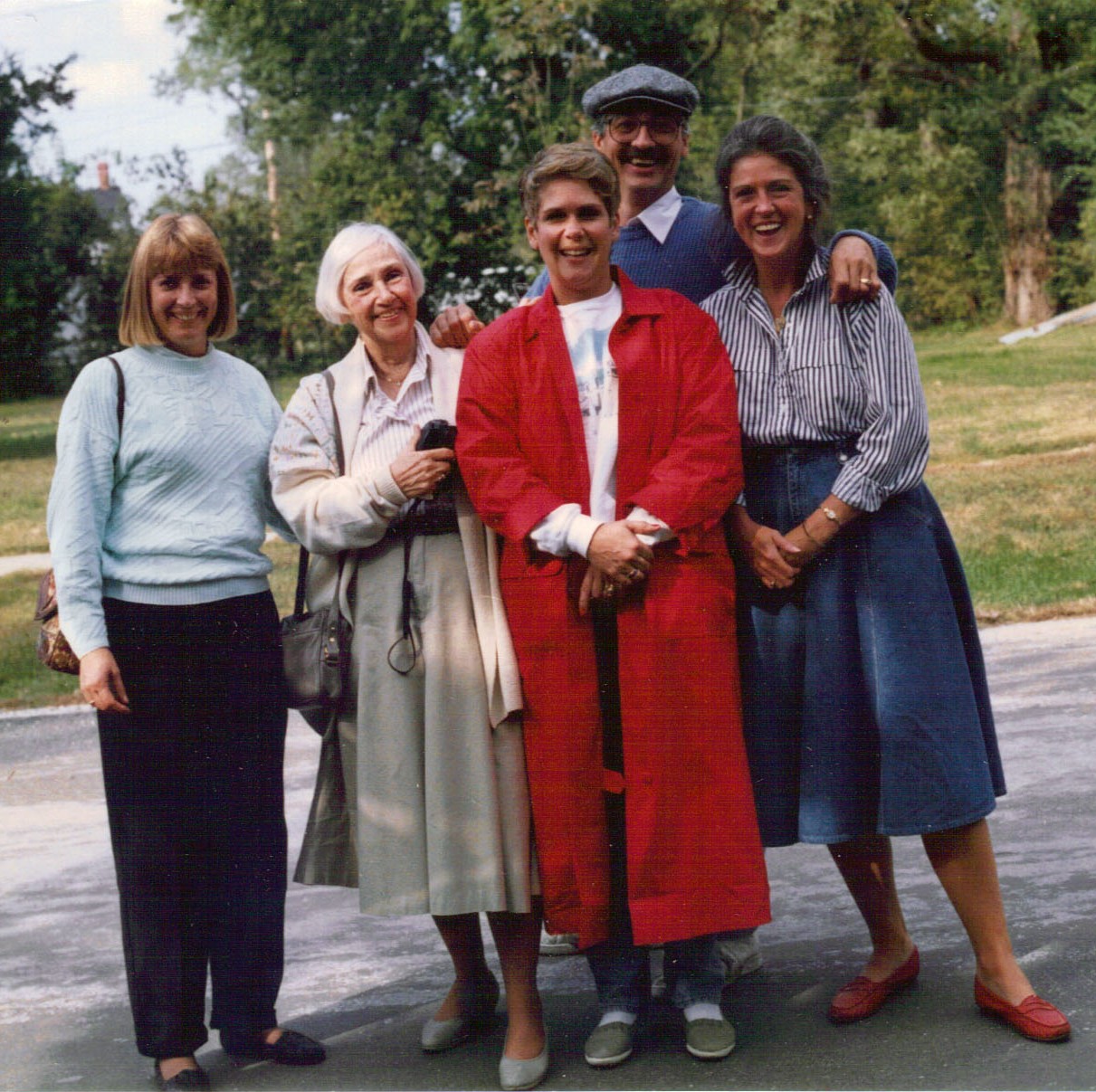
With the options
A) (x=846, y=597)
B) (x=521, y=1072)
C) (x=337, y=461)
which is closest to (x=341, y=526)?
(x=337, y=461)

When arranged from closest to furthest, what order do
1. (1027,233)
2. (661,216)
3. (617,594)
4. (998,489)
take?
(617,594) < (661,216) < (998,489) < (1027,233)

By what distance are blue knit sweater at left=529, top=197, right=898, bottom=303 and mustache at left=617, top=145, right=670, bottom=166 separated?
13cm

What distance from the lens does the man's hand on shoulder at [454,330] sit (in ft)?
13.3

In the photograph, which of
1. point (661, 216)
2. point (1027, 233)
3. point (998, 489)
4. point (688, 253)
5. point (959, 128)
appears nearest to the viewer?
point (688, 253)

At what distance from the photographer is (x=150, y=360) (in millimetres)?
3965

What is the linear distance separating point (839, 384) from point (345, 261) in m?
1.24

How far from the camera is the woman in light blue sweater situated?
383cm

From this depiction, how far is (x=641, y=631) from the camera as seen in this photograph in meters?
3.67

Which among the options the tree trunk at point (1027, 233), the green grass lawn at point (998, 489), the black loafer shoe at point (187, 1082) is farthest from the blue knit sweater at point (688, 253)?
the tree trunk at point (1027, 233)

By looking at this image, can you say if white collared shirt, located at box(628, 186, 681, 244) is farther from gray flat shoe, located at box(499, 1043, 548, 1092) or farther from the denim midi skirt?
gray flat shoe, located at box(499, 1043, 548, 1092)

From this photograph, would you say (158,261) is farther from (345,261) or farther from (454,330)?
(454,330)

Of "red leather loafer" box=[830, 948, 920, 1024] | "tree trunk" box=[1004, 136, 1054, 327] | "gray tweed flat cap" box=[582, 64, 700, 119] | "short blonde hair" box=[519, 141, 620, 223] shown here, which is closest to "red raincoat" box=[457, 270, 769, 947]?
"short blonde hair" box=[519, 141, 620, 223]

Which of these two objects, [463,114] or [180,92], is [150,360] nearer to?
[463,114]

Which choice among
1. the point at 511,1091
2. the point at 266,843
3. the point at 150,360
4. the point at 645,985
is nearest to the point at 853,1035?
the point at 645,985
